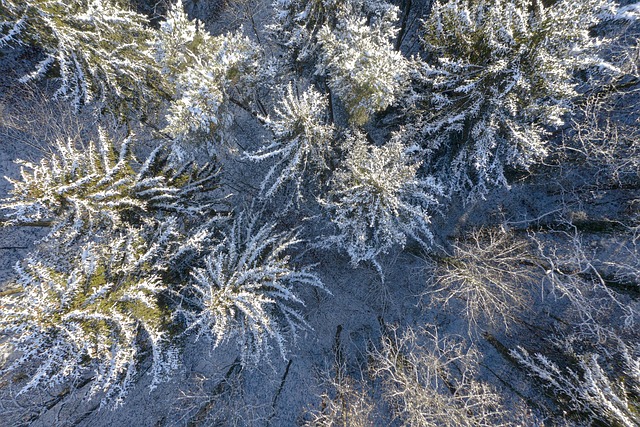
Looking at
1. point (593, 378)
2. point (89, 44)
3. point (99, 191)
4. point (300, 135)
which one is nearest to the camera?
point (99, 191)

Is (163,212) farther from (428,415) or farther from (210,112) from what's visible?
(428,415)

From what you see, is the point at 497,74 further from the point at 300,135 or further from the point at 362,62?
the point at 300,135

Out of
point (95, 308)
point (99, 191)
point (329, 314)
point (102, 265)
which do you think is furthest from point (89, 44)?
point (329, 314)

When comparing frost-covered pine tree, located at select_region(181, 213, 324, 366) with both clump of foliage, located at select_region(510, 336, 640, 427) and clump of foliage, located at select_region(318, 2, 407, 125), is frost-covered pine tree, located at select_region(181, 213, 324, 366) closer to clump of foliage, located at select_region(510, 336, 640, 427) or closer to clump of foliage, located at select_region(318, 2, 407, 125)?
clump of foliage, located at select_region(318, 2, 407, 125)

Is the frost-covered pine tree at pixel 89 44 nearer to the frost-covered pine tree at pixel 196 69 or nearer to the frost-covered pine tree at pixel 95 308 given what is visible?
the frost-covered pine tree at pixel 196 69

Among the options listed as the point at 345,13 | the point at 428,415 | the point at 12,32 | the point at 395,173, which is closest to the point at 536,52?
the point at 395,173

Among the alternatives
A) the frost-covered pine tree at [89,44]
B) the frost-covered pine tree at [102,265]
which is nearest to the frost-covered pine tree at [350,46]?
the frost-covered pine tree at [89,44]
